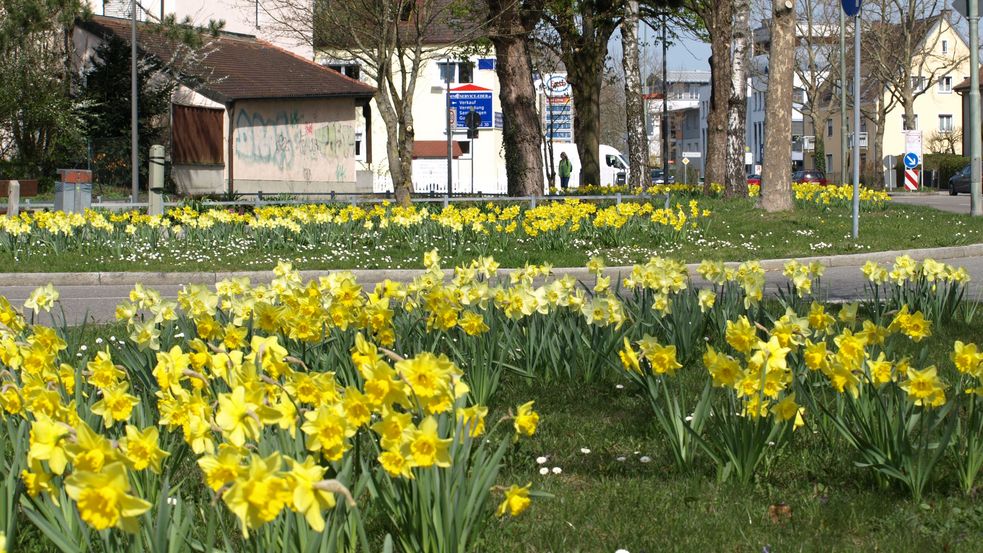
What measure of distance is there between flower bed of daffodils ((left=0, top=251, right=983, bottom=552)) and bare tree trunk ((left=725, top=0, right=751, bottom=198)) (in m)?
22.6

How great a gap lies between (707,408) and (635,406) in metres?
1.37

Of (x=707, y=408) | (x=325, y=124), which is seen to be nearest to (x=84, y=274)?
(x=707, y=408)

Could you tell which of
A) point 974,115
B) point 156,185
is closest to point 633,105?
point 974,115

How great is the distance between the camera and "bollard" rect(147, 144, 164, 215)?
18.4 meters

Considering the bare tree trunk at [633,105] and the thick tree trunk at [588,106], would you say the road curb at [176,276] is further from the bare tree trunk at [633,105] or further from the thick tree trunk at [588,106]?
the bare tree trunk at [633,105]

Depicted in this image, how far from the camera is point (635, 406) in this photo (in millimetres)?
5660

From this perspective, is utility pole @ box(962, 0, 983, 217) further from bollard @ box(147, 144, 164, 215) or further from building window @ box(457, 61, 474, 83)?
building window @ box(457, 61, 474, 83)

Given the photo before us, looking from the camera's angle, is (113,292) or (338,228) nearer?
(113,292)

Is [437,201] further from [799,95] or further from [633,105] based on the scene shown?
[799,95]

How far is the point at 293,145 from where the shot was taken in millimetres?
41125

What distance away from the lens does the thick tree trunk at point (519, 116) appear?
23359 mm

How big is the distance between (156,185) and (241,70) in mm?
24031

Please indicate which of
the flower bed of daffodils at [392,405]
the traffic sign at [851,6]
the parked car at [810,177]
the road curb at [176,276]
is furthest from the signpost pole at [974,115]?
the parked car at [810,177]

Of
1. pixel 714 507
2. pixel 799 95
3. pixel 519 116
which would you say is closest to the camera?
pixel 714 507
